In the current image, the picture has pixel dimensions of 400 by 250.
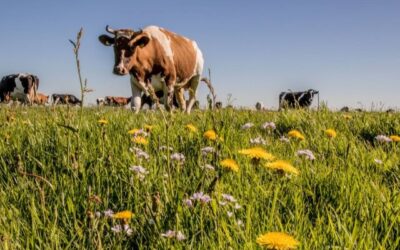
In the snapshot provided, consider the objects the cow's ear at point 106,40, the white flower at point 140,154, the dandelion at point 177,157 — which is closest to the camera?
the dandelion at point 177,157

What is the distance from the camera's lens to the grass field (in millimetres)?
1689

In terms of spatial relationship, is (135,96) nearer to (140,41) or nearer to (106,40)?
(140,41)

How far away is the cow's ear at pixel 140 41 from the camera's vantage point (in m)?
12.3

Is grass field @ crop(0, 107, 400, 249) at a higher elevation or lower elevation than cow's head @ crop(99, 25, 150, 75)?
lower

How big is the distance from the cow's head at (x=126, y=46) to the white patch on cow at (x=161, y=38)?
848mm

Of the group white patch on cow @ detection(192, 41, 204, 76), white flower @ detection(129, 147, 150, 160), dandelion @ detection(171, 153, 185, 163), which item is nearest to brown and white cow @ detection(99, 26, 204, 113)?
white patch on cow @ detection(192, 41, 204, 76)

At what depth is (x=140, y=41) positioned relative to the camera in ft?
40.9

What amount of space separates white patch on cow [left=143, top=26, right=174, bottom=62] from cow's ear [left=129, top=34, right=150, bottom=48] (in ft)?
3.30

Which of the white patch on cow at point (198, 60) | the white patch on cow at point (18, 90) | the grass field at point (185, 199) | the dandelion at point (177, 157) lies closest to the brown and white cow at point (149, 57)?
the white patch on cow at point (198, 60)

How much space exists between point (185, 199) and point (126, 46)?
429 inches

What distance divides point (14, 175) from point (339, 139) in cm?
284

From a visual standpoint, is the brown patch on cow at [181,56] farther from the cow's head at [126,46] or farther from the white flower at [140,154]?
the white flower at [140,154]

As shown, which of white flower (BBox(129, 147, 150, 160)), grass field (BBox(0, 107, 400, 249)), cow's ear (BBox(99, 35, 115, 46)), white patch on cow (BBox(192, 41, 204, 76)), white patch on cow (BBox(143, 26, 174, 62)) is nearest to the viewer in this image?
grass field (BBox(0, 107, 400, 249))

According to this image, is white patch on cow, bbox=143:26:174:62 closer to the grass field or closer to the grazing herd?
the grazing herd
